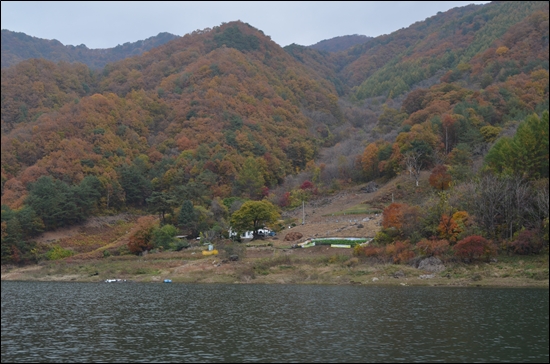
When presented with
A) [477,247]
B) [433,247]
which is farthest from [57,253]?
[477,247]

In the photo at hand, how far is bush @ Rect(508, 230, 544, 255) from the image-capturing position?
4547 cm

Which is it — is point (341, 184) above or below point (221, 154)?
below

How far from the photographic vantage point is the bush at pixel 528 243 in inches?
1790

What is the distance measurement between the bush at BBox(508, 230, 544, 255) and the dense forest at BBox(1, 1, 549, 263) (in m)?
0.13

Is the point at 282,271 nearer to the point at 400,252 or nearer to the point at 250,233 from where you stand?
the point at 400,252

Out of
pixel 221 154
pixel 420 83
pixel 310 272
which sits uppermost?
pixel 420 83

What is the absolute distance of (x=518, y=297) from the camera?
36875mm

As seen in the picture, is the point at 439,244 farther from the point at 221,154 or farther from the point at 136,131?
the point at 136,131

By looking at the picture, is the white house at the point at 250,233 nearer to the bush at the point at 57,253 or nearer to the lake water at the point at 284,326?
the bush at the point at 57,253

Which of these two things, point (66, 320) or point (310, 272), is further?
point (310, 272)

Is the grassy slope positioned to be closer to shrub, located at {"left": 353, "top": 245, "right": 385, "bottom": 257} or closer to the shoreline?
the shoreline

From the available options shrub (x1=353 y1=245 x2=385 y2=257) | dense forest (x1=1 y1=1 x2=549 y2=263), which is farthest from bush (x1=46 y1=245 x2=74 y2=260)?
shrub (x1=353 y1=245 x2=385 y2=257)

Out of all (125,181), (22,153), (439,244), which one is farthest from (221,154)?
(439,244)

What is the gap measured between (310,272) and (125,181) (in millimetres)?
56836
